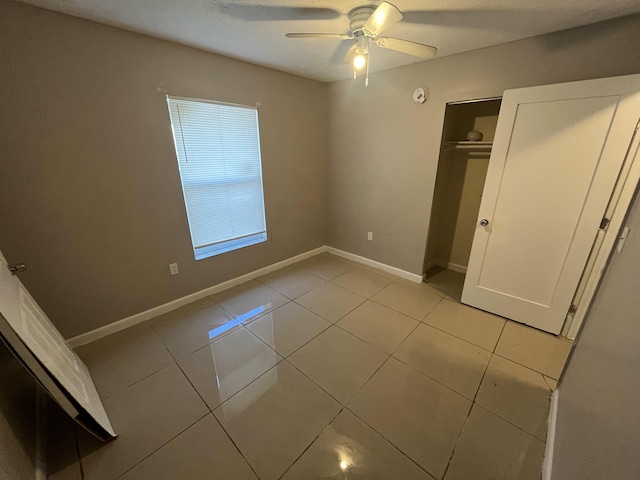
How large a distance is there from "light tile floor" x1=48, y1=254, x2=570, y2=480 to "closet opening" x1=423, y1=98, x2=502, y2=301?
0.85 metres

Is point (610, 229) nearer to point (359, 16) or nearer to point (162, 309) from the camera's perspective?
point (359, 16)

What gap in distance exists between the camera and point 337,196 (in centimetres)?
361

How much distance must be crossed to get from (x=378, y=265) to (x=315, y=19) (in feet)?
8.67

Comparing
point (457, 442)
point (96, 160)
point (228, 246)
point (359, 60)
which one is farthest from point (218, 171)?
point (457, 442)

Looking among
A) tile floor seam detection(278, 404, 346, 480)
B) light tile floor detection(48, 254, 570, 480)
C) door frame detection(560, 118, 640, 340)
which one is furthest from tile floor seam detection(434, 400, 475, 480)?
door frame detection(560, 118, 640, 340)

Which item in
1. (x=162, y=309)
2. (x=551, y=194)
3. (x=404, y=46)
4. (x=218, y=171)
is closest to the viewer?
(x=404, y=46)

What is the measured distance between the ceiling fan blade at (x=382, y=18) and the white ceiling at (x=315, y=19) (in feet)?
0.58

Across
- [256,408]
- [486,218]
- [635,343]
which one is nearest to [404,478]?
[256,408]

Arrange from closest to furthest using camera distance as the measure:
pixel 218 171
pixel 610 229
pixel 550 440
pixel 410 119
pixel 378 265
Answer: pixel 550 440
pixel 610 229
pixel 218 171
pixel 410 119
pixel 378 265

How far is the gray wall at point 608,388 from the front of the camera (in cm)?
72

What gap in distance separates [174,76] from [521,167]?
2.98 meters

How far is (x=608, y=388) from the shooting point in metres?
0.89

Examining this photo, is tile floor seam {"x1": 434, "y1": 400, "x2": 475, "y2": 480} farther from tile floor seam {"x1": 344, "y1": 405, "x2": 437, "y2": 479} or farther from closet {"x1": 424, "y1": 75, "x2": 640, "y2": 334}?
closet {"x1": 424, "y1": 75, "x2": 640, "y2": 334}

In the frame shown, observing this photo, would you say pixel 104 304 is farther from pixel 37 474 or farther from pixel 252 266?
pixel 252 266
